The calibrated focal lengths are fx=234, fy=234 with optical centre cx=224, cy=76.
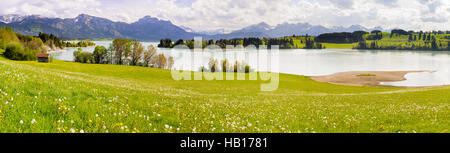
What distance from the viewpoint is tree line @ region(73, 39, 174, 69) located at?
121 metres

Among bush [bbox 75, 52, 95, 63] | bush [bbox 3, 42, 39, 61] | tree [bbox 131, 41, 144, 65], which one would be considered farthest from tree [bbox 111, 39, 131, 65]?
bush [bbox 3, 42, 39, 61]

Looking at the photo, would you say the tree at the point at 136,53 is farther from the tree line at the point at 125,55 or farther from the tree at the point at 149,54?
the tree at the point at 149,54

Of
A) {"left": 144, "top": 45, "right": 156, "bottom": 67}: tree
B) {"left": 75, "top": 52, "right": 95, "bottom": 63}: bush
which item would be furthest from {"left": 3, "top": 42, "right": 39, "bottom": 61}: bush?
{"left": 144, "top": 45, "right": 156, "bottom": 67}: tree

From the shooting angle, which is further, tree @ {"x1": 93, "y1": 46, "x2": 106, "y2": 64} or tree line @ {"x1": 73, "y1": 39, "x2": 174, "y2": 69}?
tree @ {"x1": 93, "y1": 46, "x2": 106, "y2": 64}

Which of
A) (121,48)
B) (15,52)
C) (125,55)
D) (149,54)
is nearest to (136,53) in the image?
(125,55)

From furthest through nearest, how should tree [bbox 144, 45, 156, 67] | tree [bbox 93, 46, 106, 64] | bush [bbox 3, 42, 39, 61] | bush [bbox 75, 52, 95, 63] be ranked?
1. tree [bbox 144, 45, 156, 67]
2. bush [bbox 75, 52, 95, 63]
3. tree [bbox 93, 46, 106, 64]
4. bush [bbox 3, 42, 39, 61]

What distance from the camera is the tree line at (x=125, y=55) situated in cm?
12106

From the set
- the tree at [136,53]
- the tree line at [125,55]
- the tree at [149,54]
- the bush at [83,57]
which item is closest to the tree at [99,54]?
the tree line at [125,55]

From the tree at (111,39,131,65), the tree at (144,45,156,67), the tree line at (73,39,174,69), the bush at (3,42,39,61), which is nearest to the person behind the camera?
the bush at (3,42,39,61)

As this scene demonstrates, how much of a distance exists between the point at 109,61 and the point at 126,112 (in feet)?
433

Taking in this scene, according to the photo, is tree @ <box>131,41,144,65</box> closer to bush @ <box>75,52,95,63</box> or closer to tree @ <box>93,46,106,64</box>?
tree @ <box>93,46,106,64</box>
